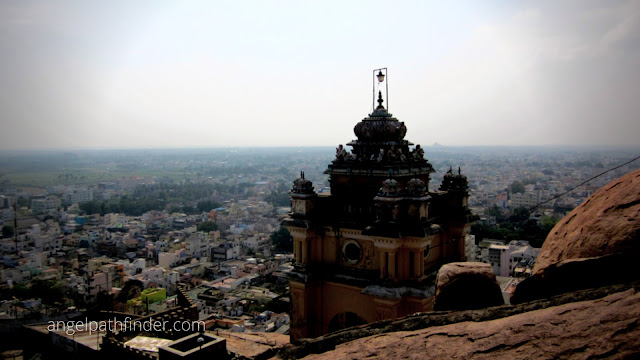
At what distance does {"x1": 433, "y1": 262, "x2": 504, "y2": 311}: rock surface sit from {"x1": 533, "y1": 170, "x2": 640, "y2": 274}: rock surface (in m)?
0.47

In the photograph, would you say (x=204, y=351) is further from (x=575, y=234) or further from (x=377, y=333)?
(x=575, y=234)

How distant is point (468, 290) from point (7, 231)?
181 feet

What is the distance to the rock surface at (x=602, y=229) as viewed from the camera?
138 inches

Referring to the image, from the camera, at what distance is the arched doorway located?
982cm

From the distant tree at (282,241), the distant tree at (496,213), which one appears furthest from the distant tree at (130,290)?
the distant tree at (496,213)

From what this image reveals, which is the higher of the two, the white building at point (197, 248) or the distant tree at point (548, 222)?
the distant tree at point (548, 222)

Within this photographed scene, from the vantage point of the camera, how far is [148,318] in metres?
13.7

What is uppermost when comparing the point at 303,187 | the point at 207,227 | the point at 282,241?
the point at 303,187

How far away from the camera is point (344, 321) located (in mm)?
9914

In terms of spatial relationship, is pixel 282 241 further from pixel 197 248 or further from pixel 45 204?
pixel 45 204

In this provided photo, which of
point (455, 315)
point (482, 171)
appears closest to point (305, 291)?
point (455, 315)

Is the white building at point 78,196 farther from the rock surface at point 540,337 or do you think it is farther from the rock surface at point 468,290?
the rock surface at point 540,337

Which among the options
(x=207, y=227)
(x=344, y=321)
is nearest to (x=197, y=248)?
(x=207, y=227)

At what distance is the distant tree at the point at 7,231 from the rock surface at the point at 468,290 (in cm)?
5357
